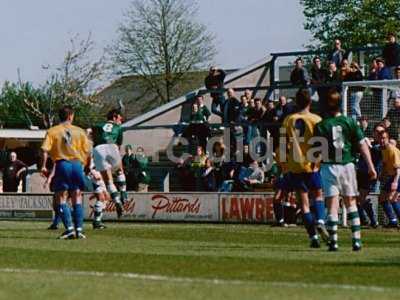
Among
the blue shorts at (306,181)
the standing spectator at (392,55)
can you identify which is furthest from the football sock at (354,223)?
the standing spectator at (392,55)

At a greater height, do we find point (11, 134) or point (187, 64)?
point (187, 64)

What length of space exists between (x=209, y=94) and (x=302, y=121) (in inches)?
864

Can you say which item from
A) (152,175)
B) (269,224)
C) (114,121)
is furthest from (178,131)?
(114,121)

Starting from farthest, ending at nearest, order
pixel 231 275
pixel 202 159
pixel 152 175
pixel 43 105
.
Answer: pixel 43 105
pixel 152 175
pixel 202 159
pixel 231 275

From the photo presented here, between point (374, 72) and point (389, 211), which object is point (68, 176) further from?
point (374, 72)

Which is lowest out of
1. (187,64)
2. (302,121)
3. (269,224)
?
(269,224)

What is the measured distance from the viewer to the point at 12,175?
36.6 metres

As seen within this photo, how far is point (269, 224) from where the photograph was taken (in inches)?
1064

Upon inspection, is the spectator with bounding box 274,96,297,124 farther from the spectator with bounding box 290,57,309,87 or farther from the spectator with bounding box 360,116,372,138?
the spectator with bounding box 360,116,372,138

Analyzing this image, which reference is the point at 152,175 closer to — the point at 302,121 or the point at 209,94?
the point at 209,94

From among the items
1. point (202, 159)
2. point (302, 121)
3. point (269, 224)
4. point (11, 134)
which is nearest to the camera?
point (302, 121)

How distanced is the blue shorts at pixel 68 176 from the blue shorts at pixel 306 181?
4.10 m

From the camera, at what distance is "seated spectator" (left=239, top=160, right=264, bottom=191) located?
3056 cm

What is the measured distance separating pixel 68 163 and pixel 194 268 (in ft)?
22.0
